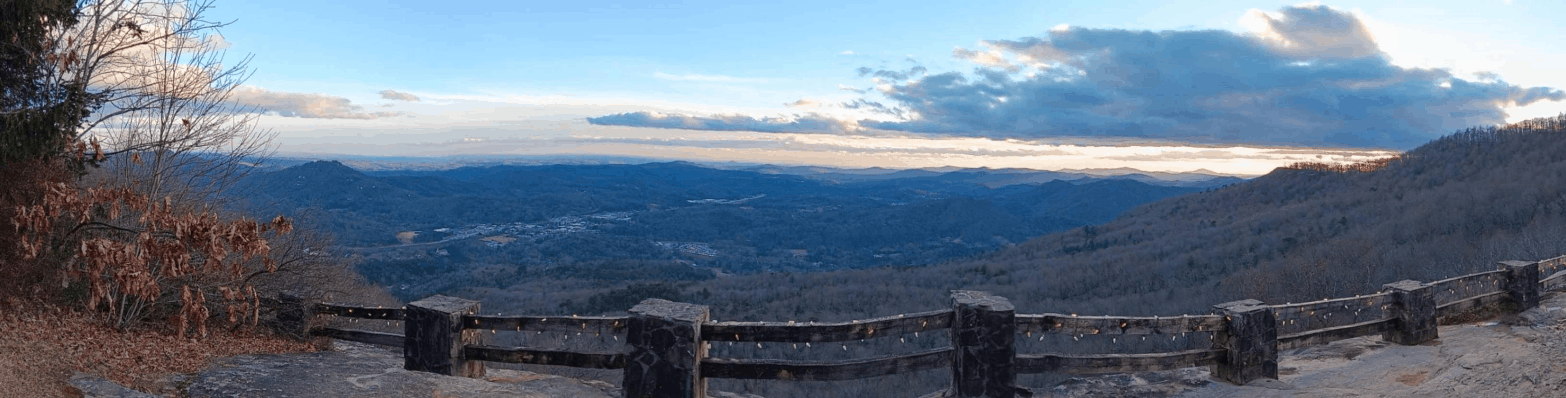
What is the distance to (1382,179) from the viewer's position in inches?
3285

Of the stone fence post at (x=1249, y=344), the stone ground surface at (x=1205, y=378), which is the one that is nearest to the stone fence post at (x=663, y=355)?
the stone ground surface at (x=1205, y=378)

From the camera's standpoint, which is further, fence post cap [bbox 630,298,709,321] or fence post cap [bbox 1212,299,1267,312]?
fence post cap [bbox 1212,299,1267,312]

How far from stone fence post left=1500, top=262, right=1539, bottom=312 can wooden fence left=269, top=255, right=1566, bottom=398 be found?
13.3 ft

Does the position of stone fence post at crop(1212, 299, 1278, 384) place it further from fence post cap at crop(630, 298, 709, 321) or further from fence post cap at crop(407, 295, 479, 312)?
fence post cap at crop(407, 295, 479, 312)

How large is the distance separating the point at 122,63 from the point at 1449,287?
1888cm

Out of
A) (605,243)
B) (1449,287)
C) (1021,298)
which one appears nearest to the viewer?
(1449,287)

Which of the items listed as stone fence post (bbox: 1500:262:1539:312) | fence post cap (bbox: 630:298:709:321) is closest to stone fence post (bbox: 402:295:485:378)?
fence post cap (bbox: 630:298:709:321)

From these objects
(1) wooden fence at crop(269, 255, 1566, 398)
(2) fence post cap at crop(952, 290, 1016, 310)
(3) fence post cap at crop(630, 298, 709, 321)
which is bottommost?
(1) wooden fence at crop(269, 255, 1566, 398)

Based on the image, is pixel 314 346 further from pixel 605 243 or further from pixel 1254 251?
pixel 605 243

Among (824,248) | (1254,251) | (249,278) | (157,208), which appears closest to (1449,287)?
(157,208)

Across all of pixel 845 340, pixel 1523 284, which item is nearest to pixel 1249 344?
pixel 845 340

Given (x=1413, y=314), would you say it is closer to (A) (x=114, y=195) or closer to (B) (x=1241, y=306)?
(B) (x=1241, y=306)

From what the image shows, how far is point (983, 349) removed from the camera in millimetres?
7961

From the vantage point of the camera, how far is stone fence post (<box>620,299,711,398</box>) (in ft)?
25.4
